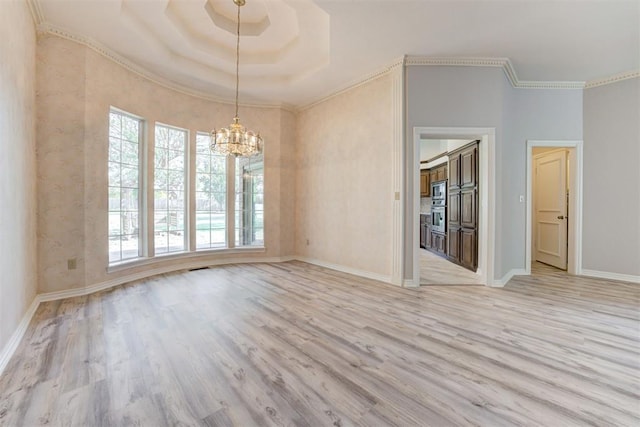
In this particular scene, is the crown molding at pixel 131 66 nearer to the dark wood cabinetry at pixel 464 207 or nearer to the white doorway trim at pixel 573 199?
the dark wood cabinetry at pixel 464 207

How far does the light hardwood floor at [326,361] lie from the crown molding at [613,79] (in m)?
3.34

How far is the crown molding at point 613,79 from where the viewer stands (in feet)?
13.7

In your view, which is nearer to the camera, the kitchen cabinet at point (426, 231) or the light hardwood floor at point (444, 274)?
the light hardwood floor at point (444, 274)

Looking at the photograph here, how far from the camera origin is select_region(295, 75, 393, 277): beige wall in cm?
425

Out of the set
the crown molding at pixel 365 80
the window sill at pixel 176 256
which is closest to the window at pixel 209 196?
the window sill at pixel 176 256

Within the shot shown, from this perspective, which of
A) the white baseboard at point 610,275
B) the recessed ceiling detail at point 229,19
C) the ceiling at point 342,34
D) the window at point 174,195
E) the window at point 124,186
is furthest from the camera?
the white baseboard at point 610,275

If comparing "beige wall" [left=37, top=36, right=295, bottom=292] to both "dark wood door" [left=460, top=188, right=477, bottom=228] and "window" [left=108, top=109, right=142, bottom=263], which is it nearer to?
"window" [left=108, top=109, right=142, bottom=263]

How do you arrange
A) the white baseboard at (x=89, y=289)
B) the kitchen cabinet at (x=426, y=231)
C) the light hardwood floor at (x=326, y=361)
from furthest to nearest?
the kitchen cabinet at (x=426, y=231) → the white baseboard at (x=89, y=289) → the light hardwood floor at (x=326, y=361)

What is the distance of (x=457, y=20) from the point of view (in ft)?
9.95

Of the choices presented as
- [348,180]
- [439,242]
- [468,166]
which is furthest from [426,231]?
[348,180]

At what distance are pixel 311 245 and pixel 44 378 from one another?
13.6 feet

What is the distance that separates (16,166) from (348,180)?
4006 millimetres

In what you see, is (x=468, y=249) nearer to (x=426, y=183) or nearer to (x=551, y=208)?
(x=551, y=208)

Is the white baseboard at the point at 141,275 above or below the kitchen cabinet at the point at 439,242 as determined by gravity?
below
